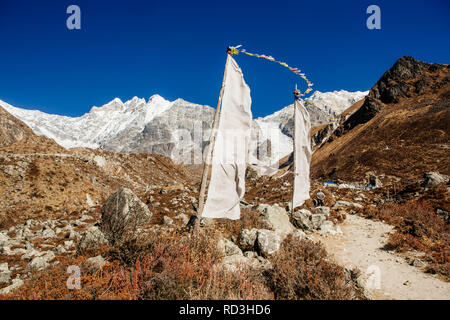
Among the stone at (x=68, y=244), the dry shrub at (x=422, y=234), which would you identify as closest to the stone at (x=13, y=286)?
the stone at (x=68, y=244)

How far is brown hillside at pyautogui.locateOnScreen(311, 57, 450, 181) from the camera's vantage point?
121 ft

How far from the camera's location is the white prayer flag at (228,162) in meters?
5.09

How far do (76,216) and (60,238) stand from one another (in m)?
5.45

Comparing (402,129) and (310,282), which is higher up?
(402,129)

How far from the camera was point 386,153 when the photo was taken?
42656 mm

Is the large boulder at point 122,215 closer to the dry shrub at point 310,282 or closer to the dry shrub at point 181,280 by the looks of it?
the dry shrub at point 181,280

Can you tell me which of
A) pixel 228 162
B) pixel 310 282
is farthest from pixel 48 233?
pixel 310 282

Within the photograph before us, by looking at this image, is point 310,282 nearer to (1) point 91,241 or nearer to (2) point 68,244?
(1) point 91,241

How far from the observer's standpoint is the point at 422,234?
28.0 ft

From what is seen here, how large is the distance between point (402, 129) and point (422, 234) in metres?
55.2

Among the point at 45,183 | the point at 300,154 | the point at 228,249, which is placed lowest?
the point at 228,249

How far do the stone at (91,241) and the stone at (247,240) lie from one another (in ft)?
15.5
